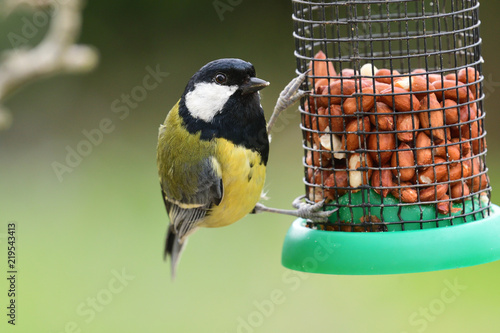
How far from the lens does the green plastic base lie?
2.91 metres

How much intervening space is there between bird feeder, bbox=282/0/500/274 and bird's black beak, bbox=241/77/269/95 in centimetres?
22

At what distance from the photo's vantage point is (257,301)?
5352mm

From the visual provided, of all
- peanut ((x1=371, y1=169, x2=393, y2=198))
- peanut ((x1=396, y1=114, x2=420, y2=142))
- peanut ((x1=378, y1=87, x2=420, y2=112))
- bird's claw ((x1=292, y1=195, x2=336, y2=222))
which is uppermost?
peanut ((x1=378, y1=87, x2=420, y2=112))

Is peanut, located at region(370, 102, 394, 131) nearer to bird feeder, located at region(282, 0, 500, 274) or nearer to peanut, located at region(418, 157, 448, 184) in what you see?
bird feeder, located at region(282, 0, 500, 274)

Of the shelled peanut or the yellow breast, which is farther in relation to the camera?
the yellow breast

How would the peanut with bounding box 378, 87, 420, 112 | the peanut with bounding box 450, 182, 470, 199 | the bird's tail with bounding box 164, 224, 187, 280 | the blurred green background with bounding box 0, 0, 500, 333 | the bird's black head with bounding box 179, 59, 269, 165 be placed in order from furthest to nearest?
1. the blurred green background with bounding box 0, 0, 500, 333
2. the bird's tail with bounding box 164, 224, 187, 280
3. the bird's black head with bounding box 179, 59, 269, 165
4. the peanut with bounding box 450, 182, 470, 199
5. the peanut with bounding box 378, 87, 420, 112

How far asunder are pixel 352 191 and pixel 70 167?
4.91 meters

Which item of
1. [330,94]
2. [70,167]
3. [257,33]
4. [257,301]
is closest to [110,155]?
[70,167]

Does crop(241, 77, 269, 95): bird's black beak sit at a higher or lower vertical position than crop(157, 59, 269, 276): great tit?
higher

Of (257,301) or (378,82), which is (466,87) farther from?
(257,301)

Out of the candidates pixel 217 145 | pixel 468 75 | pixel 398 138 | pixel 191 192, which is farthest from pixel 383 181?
pixel 191 192

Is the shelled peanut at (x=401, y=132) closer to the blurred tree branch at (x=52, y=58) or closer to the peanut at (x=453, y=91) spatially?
the peanut at (x=453, y=91)

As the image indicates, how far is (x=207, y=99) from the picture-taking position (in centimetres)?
335

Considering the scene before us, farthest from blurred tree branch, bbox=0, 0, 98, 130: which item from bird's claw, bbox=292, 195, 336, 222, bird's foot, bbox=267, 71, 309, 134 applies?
bird's claw, bbox=292, 195, 336, 222
